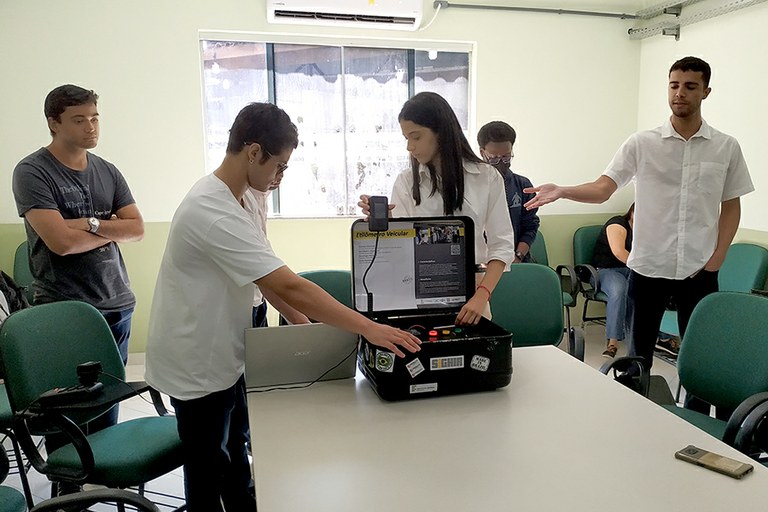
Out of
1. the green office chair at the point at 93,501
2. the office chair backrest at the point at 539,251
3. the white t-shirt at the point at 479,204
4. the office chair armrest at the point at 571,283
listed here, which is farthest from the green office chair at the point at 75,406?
the office chair backrest at the point at 539,251

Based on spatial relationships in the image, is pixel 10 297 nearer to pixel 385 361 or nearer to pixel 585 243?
pixel 385 361

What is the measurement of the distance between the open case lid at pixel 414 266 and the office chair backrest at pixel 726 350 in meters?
0.88

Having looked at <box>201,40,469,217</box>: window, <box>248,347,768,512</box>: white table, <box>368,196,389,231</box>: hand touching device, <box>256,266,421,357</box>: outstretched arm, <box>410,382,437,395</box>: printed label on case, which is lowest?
<box>248,347,768,512</box>: white table

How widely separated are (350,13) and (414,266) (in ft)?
8.74

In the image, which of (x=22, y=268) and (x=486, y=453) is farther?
(x=22, y=268)

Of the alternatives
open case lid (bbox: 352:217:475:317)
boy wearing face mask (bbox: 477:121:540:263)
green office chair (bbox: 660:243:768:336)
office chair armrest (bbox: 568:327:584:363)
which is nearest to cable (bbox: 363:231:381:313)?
open case lid (bbox: 352:217:475:317)

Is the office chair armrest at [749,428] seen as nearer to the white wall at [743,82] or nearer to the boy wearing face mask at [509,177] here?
the boy wearing face mask at [509,177]

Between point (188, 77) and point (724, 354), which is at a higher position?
point (188, 77)

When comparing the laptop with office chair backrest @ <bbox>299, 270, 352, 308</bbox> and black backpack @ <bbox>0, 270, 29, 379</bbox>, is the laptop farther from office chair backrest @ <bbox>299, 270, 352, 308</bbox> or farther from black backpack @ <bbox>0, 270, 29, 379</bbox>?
black backpack @ <bbox>0, 270, 29, 379</bbox>

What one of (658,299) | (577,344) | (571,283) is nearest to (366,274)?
(577,344)

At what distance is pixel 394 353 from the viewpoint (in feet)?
4.46

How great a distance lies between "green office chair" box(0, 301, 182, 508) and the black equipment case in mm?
717

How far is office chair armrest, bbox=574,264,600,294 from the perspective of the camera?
3.91 metres

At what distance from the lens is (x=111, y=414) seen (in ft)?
6.68
